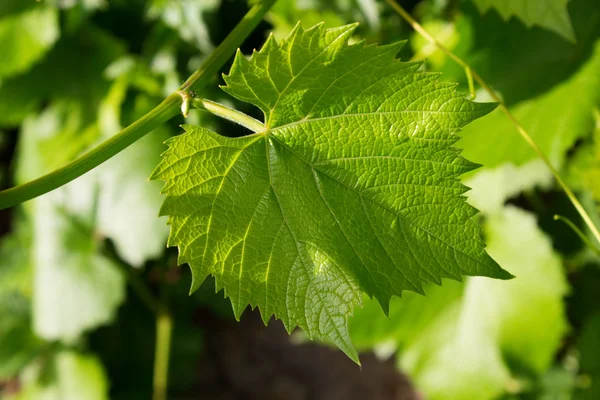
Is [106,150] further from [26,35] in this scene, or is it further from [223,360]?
[223,360]

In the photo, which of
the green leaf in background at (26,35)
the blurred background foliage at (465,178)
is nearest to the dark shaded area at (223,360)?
the blurred background foliage at (465,178)

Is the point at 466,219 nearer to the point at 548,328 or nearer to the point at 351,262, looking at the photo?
the point at 351,262

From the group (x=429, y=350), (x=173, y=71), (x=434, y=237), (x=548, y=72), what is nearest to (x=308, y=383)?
(x=429, y=350)

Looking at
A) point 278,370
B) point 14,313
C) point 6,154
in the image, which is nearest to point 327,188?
point 14,313

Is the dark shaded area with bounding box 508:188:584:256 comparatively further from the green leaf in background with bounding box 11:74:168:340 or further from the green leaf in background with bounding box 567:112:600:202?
the green leaf in background with bounding box 11:74:168:340

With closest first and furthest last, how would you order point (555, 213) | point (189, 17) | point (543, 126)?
point (543, 126)
point (189, 17)
point (555, 213)

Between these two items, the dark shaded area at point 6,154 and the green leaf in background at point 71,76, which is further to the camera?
the dark shaded area at point 6,154

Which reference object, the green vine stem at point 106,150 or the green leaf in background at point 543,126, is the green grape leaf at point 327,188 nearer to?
the green vine stem at point 106,150
